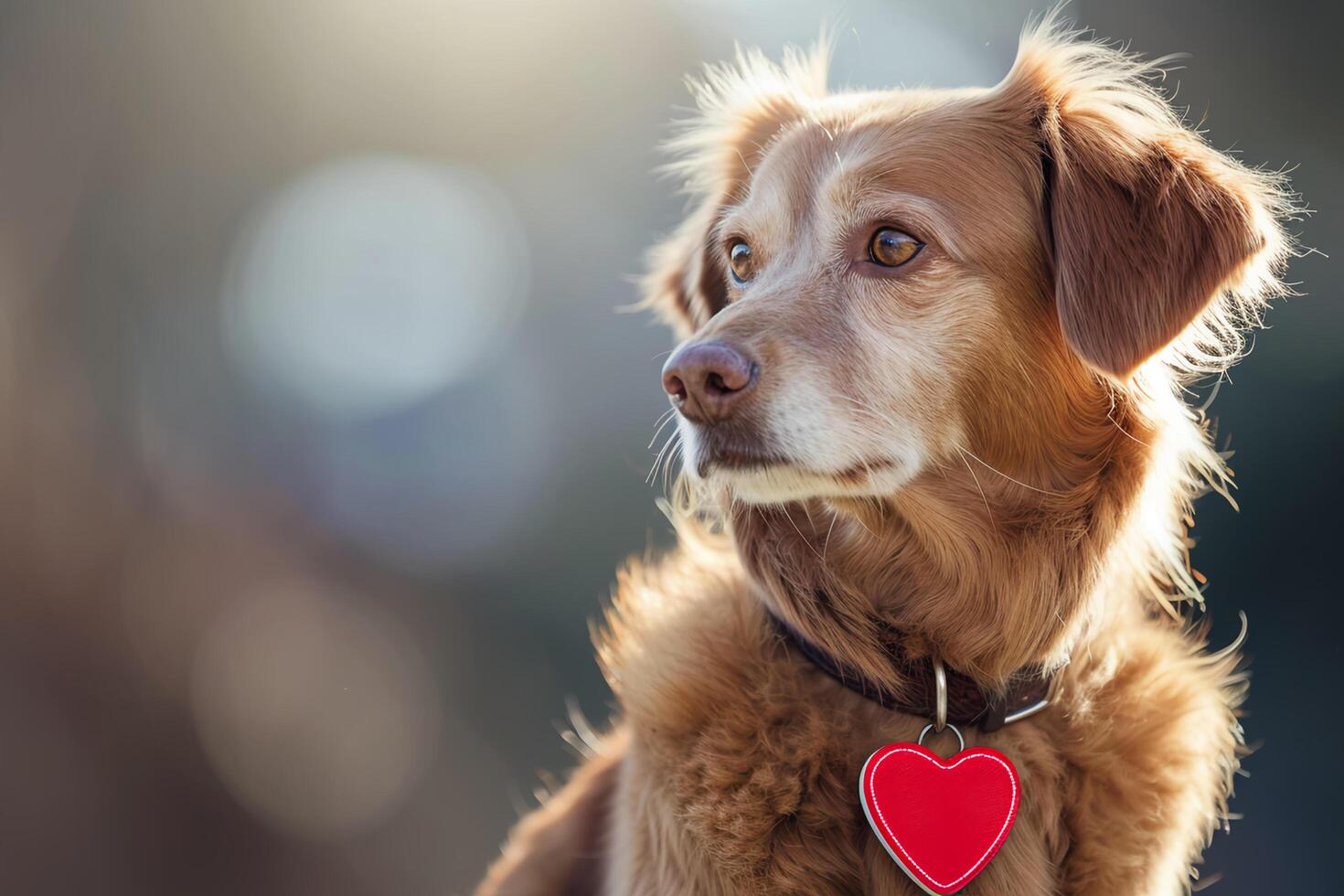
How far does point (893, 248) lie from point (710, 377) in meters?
0.49

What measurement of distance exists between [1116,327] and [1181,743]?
2.66ft

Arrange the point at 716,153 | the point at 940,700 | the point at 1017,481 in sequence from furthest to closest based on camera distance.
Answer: the point at 716,153
the point at 1017,481
the point at 940,700

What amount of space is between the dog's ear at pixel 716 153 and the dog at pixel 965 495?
352mm

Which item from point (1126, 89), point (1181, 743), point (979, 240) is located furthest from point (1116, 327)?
point (1181, 743)

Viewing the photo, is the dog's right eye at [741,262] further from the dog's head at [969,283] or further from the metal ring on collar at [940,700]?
the metal ring on collar at [940,700]

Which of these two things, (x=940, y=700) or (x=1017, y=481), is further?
(x=1017, y=481)

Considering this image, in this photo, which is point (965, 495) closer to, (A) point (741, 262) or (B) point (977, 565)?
(B) point (977, 565)

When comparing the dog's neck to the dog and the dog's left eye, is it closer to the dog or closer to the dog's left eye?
the dog

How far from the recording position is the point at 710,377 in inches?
66.3

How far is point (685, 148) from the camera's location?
277 centimetres

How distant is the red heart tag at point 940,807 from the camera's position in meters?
1.68

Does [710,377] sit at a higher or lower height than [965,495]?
higher

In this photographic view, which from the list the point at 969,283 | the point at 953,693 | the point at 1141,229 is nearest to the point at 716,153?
the point at 969,283

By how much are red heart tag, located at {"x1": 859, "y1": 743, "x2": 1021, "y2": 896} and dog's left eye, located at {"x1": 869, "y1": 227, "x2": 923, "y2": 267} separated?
89cm
